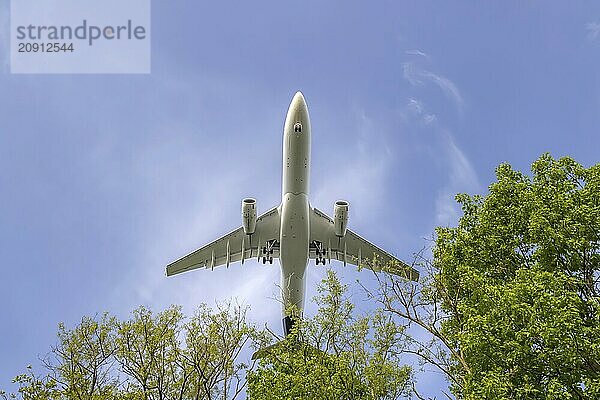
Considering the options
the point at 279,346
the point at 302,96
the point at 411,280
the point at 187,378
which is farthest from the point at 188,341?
the point at 302,96

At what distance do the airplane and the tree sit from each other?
13860mm

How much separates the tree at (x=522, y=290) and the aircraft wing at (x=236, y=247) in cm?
2133

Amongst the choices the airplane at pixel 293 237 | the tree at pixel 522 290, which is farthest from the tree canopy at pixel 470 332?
the airplane at pixel 293 237

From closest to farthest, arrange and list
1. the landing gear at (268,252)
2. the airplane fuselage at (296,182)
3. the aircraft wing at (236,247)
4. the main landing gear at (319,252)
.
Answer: the airplane fuselage at (296,182) < the aircraft wing at (236,247) < the landing gear at (268,252) < the main landing gear at (319,252)

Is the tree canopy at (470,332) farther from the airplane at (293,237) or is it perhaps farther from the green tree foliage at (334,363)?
the airplane at (293,237)

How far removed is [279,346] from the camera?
22656 millimetres

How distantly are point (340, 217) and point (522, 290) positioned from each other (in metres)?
23.7

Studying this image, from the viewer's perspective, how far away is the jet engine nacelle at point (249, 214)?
128 feet

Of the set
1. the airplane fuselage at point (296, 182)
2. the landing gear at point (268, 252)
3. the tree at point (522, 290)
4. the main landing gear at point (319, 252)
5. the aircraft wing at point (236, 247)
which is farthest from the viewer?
the main landing gear at point (319, 252)

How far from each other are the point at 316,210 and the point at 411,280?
2110cm

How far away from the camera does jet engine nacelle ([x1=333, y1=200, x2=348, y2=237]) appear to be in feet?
131

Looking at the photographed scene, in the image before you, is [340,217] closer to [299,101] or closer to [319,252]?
[319,252]

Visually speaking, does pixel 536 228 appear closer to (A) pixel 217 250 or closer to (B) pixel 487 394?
(B) pixel 487 394

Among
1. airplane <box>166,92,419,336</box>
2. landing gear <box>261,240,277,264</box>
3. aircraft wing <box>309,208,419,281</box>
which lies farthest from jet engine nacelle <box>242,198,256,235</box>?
aircraft wing <box>309,208,419,281</box>
